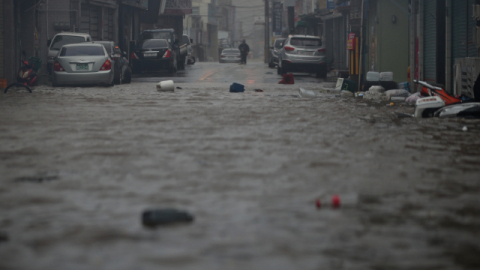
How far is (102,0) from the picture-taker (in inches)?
1622

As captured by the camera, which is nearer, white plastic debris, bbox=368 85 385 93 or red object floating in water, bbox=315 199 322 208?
red object floating in water, bbox=315 199 322 208

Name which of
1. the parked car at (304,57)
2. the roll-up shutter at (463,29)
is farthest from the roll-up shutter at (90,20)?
the roll-up shutter at (463,29)

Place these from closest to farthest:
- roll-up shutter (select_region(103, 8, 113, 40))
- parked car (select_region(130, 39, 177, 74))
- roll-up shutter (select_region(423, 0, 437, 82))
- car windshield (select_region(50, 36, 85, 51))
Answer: roll-up shutter (select_region(423, 0, 437, 82)) < car windshield (select_region(50, 36, 85, 51)) < parked car (select_region(130, 39, 177, 74)) < roll-up shutter (select_region(103, 8, 113, 40))

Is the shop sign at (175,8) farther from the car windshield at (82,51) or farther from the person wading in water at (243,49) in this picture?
the car windshield at (82,51)

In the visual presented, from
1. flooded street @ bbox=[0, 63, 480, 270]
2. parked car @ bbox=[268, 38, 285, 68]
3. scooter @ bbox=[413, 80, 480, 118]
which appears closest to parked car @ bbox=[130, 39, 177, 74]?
parked car @ bbox=[268, 38, 285, 68]

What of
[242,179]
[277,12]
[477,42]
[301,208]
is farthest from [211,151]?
[277,12]

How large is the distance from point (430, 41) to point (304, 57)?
38.1ft

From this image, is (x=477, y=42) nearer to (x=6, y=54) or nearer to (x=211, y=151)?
(x=211, y=151)

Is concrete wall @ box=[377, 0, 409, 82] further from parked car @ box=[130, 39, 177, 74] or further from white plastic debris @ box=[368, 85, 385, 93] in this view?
parked car @ box=[130, 39, 177, 74]

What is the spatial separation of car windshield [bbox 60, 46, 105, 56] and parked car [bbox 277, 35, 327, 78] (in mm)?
10023

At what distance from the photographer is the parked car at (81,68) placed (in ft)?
73.3

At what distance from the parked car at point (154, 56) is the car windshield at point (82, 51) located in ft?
35.1

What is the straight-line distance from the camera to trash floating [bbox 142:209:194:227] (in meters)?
4.31

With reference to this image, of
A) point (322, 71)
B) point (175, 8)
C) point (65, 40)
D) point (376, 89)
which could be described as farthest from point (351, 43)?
point (175, 8)
